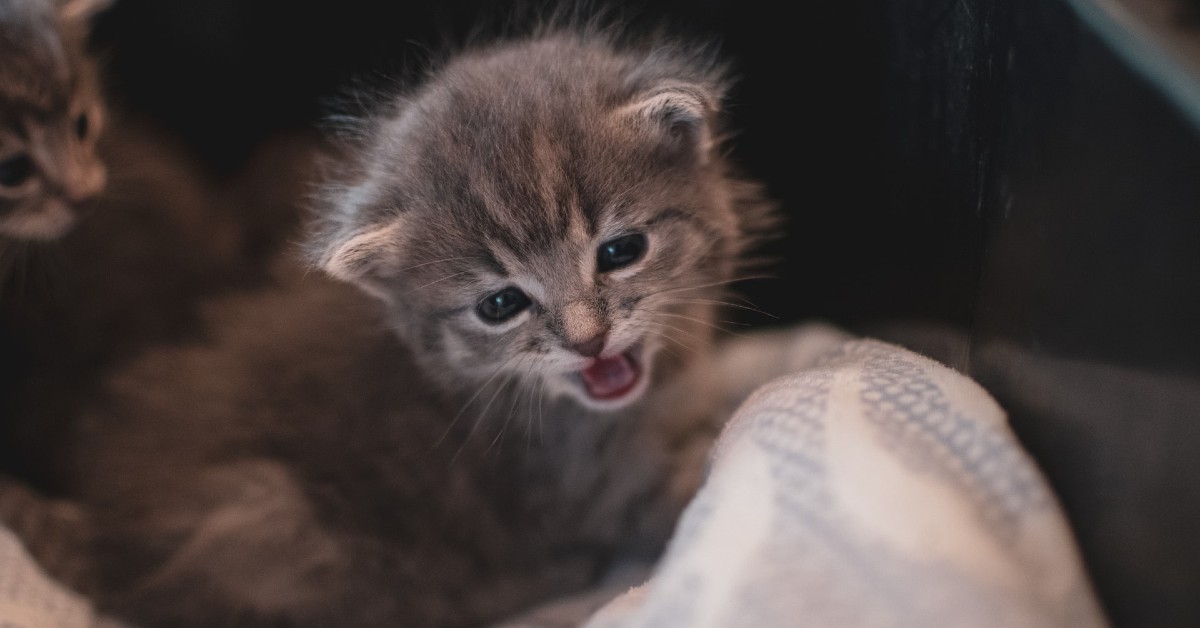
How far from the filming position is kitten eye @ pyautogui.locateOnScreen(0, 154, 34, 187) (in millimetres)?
1678

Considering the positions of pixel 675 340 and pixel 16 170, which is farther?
pixel 16 170

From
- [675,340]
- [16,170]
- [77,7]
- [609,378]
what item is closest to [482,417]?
[609,378]

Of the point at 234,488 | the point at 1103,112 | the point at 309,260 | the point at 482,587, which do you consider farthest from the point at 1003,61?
the point at 234,488

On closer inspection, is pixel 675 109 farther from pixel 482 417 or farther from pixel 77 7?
pixel 77 7

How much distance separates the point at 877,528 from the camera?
101cm

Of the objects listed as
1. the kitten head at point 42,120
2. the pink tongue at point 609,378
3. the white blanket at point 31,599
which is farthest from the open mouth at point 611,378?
the kitten head at point 42,120

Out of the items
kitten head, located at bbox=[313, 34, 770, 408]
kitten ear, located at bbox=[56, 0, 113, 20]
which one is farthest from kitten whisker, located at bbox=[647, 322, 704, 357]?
kitten ear, located at bbox=[56, 0, 113, 20]

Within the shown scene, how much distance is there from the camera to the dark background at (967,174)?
863 millimetres

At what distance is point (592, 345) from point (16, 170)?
3.69ft

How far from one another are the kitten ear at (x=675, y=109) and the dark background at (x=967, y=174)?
307 mm

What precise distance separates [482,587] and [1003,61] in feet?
3.68

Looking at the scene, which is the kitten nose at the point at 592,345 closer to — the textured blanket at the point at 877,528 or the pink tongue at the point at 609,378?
the pink tongue at the point at 609,378

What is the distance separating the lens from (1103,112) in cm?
91

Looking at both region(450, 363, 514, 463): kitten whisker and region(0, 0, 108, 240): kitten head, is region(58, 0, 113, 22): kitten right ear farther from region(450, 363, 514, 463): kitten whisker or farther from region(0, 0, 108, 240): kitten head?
region(450, 363, 514, 463): kitten whisker
